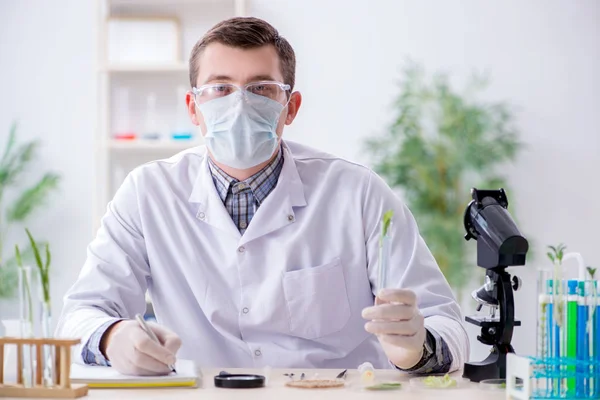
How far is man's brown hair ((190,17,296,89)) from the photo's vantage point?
1.93 m

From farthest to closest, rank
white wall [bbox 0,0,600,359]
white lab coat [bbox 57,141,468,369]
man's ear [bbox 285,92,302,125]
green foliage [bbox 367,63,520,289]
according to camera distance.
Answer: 1. white wall [bbox 0,0,600,359]
2. green foliage [bbox 367,63,520,289]
3. man's ear [bbox 285,92,302,125]
4. white lab coat [bbox 57,141,468,369]

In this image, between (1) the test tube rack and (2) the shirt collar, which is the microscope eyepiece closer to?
(1) the test tube rack

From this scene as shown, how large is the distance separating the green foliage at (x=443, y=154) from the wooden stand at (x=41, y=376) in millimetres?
3023

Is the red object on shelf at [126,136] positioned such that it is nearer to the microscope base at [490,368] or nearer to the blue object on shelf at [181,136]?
the blue object on shelf at [181,136]

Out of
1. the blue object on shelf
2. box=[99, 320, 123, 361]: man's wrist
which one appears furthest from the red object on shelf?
box=[99, 320, 123, 361]: man's wrist

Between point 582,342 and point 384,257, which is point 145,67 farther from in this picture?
point 582,342

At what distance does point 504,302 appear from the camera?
144 centimetres

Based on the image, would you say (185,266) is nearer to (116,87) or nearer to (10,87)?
(116,87)

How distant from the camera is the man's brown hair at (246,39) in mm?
1933

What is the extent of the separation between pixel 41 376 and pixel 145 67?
9.13 feet

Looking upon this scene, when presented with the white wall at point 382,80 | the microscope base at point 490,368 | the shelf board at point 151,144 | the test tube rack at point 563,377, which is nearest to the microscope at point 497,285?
the microscope base at point 490,368

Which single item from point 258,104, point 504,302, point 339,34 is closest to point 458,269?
point 339,34

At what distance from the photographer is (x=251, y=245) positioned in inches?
74.4

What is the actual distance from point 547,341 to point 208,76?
107cm
